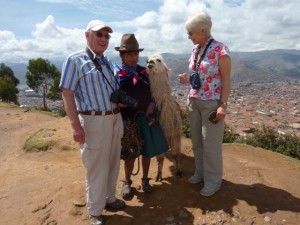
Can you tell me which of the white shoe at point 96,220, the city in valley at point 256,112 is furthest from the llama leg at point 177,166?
the white shoe at point 96,220

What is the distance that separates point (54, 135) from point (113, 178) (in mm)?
4632

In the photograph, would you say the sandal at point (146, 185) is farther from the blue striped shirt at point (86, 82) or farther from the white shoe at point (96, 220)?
the blue striped shirt at point (86, 82)

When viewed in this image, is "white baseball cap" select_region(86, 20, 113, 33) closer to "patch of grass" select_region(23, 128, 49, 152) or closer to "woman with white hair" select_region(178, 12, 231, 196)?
"woman with white hair" select_region(178, 12, 231, 196)

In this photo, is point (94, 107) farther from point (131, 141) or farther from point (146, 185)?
point (146, 185)

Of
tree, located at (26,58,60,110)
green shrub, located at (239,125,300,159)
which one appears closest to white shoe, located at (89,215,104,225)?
green shrub, located at (239,125,300,159)

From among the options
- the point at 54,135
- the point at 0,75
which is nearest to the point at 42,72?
the point at 0,75

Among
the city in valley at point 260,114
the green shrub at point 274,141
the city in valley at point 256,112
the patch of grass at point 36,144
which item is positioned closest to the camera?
the patch of grass at point 36,144

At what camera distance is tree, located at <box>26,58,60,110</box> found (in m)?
25.0

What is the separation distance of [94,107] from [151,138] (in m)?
1.12

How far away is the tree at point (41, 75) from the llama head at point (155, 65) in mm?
22214

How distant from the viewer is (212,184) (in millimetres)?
4152

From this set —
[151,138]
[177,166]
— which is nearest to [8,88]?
[177,166]

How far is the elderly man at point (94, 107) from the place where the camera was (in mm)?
3209

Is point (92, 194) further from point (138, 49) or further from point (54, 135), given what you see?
point (54, 135)
